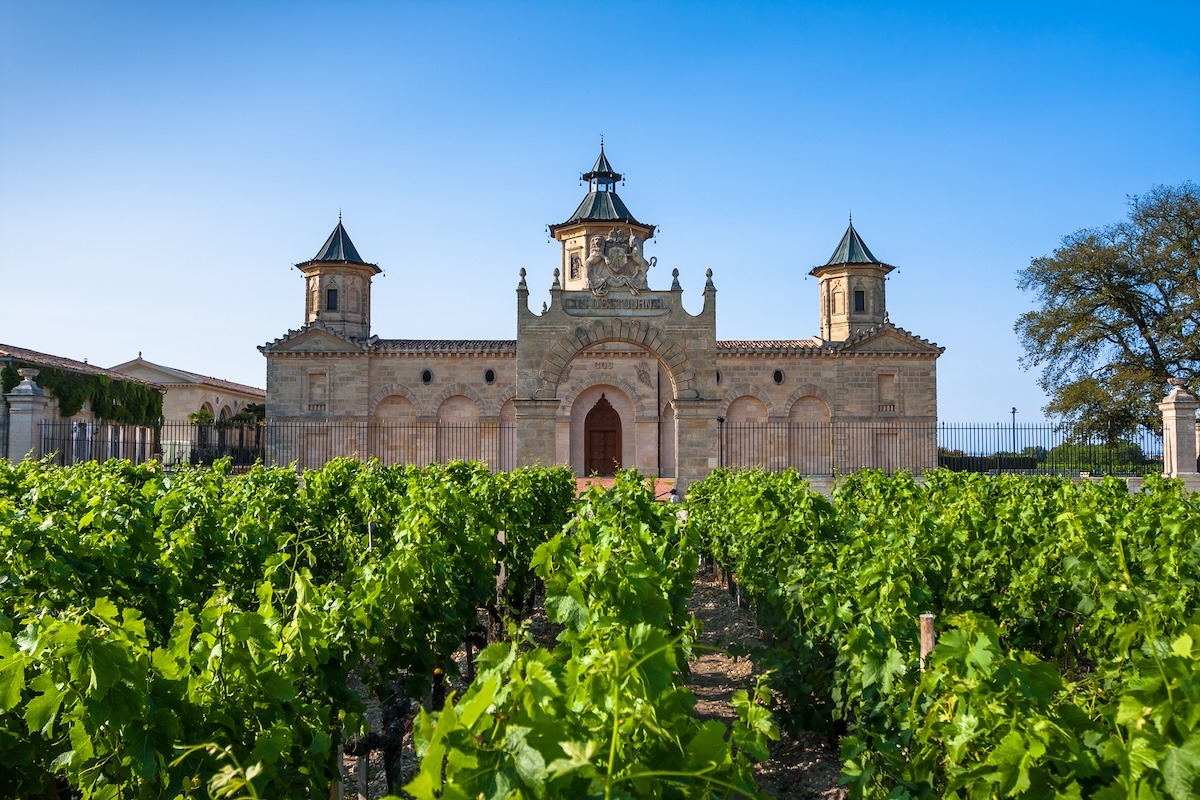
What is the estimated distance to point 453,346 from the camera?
1242 inches

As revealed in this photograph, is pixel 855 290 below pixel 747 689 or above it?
above

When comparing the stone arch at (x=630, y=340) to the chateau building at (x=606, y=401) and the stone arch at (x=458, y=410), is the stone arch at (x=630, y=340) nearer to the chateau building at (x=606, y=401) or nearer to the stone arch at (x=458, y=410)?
the chateau building at (x=606, y=401)

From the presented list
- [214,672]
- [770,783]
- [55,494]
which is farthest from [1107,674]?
[55,494]

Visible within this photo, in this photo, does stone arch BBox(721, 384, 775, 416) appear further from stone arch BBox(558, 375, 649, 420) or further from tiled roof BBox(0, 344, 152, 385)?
tiled roof BBox(0, 344, 152, 385)

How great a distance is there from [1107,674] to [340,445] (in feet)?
98.0

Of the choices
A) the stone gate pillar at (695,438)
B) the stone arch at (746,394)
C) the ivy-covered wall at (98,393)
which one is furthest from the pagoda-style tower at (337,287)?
the stone gate pillar at (695,438)

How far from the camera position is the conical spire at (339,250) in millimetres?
33125

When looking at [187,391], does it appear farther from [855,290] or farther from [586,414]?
[855,290]

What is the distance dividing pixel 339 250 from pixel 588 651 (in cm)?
3260

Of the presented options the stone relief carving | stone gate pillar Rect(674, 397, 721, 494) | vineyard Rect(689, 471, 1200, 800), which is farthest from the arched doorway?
vineyard Rect(689, 471, 1200, 800)

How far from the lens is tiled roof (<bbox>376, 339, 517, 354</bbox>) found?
102 feet

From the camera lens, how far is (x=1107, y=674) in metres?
3.28

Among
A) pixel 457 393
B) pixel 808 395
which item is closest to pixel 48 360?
pixel 457 393

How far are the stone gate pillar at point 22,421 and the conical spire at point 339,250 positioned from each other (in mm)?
13264
